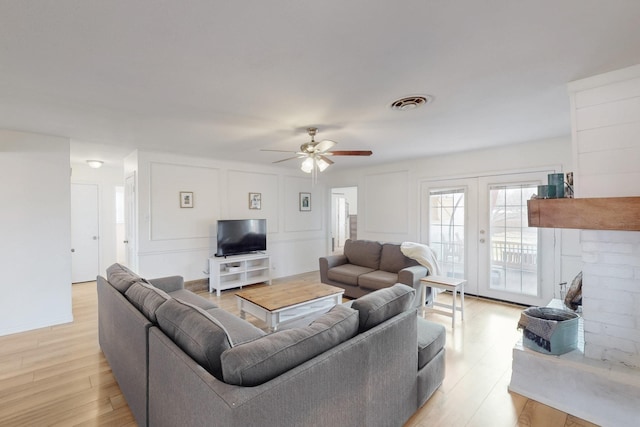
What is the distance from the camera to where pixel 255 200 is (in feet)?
18.6

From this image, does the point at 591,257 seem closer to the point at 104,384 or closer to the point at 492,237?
the point at 492,237

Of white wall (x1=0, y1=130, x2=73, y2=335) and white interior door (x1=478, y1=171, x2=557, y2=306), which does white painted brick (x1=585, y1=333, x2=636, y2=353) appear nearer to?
white interior door (x1=478, y1=171, x2=557, y2=306)

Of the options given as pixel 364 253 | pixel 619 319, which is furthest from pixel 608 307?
pixel 364 253

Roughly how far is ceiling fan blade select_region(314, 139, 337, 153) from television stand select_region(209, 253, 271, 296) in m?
2.75

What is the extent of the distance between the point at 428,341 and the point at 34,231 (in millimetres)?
4454

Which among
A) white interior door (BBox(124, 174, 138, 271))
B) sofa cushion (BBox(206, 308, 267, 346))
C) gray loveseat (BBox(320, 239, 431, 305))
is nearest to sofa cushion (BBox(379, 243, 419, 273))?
gray loveseat (BBox(320, 239, 431, 305))

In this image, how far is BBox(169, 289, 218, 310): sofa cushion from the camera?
112 inches

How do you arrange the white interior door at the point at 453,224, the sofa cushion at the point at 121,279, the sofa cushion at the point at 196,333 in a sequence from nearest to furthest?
the sofa cushion at the point at 196,333
the sofa cushion at the point at 121,279
the white interior door at the point at 453,224

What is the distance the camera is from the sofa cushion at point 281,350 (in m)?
1.14

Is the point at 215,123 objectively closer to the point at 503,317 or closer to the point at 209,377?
the point at 209,377

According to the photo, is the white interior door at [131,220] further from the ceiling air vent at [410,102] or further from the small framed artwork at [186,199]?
the ceiling air vent at [410,102]

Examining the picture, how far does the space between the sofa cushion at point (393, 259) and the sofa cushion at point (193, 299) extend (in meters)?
2.59

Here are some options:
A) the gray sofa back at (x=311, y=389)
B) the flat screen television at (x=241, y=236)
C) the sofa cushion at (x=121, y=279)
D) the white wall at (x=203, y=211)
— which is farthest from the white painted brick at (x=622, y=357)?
the white wall at (x=203, y=211)

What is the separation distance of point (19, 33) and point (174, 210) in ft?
11.3
